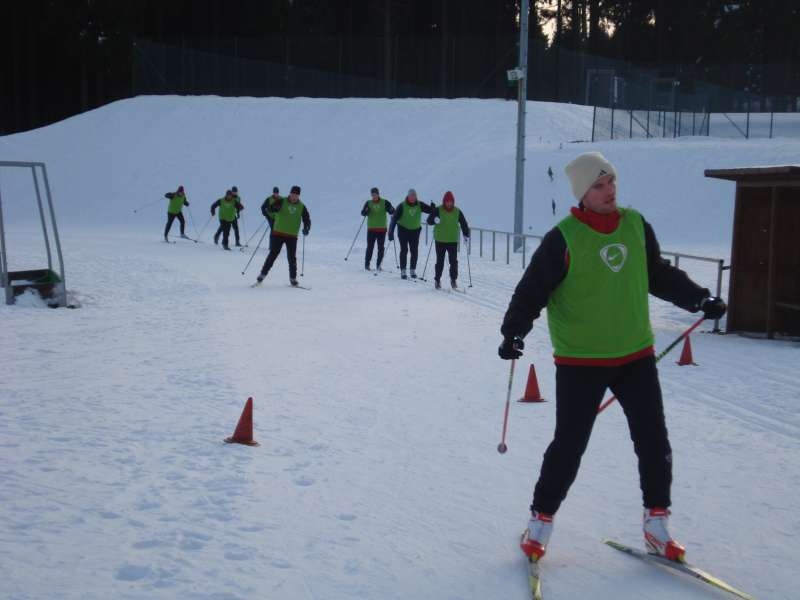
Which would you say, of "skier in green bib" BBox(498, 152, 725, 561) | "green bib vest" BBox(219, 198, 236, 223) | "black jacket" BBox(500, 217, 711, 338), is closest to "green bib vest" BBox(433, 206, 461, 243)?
"green bib vest" BBox(219, 198, 236, 223)

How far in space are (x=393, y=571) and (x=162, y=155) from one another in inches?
1656

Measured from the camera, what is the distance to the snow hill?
4.12m

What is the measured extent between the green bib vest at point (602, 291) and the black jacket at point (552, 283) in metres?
0.06

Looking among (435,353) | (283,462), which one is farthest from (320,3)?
(283,462)

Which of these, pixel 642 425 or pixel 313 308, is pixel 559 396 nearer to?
pixel 642 425

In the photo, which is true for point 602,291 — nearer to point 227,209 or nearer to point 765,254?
point 765,254

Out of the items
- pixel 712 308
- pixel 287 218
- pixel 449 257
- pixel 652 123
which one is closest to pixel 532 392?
pixel 712 308

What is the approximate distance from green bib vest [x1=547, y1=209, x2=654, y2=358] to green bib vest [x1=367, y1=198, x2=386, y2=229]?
49.9 feet

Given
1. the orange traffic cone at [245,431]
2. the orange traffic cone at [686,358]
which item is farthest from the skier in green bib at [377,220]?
the orange traffic cone at [245,431]

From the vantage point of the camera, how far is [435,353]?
9977mm

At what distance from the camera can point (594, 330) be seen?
4.04m

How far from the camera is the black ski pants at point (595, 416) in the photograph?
13.3 ft

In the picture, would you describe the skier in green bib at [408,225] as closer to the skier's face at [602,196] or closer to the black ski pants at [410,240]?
the black ski pants at [410,240]

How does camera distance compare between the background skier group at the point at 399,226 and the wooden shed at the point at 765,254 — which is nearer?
the wooden shed at the point at 765,254
